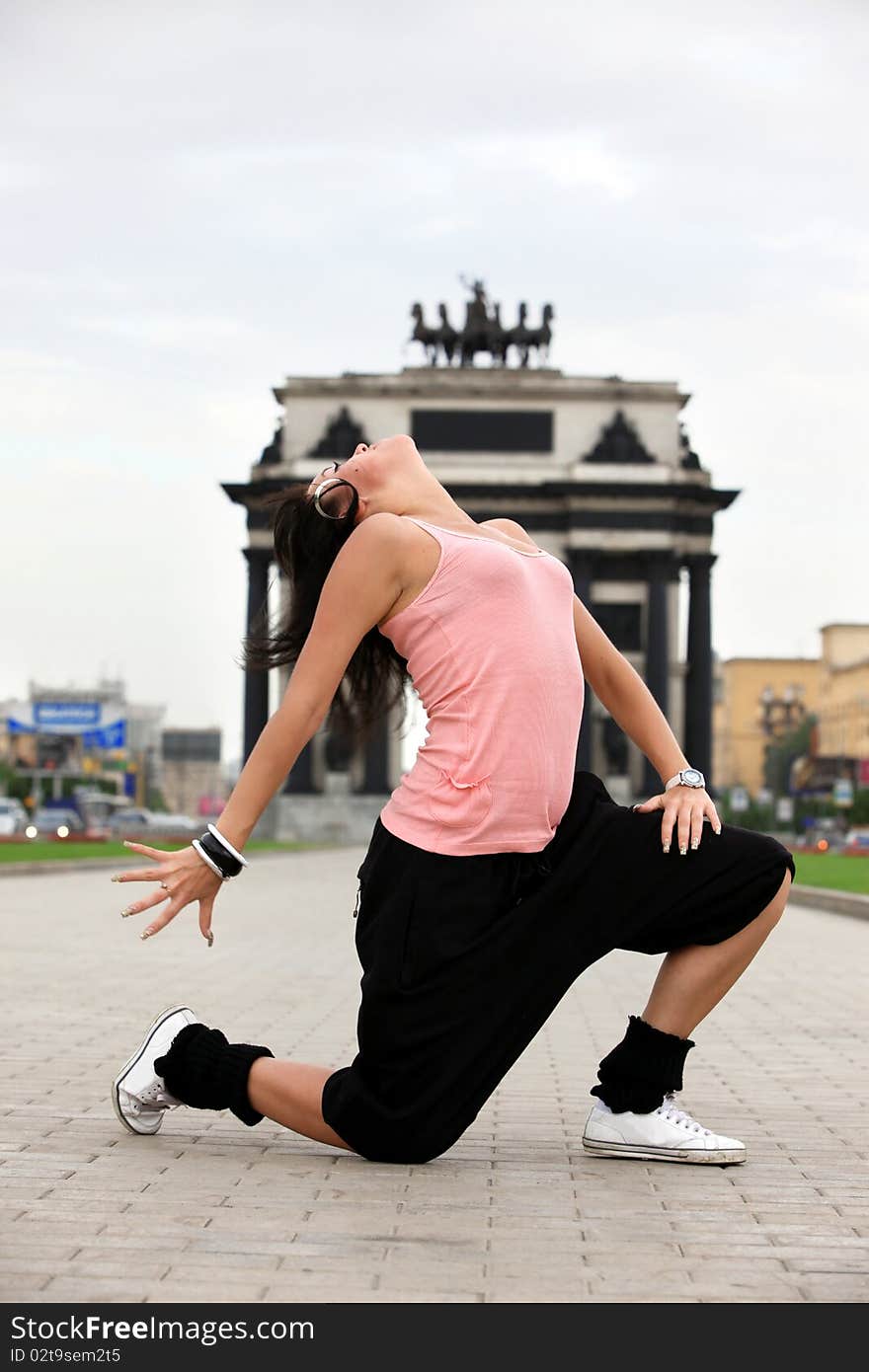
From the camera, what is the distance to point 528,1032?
492cm

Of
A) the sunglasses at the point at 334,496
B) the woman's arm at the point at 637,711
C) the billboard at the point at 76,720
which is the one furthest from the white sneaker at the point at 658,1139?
the billboard at the point at 76,720

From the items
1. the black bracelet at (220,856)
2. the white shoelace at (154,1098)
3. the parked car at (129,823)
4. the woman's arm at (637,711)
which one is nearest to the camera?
the black bracelet at (220,856)

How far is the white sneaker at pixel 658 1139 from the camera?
523 cm

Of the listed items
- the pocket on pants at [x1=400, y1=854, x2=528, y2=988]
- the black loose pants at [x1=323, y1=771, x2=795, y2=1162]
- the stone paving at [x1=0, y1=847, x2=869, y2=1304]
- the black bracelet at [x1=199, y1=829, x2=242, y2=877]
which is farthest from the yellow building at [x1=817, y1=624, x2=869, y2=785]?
the black bracelet at [x1=199, y1=829, x2=242, y2=877]

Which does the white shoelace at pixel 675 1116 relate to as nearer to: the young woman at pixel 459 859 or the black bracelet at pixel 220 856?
the young woman at pixel 459 859

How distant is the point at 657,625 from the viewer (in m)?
70.4

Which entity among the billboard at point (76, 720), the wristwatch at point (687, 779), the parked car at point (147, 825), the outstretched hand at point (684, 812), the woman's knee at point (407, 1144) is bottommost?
the parked car at point (147, 825)

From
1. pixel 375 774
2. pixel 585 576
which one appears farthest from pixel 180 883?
pixel 375 774

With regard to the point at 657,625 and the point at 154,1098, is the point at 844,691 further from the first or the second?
the point at 154,1098

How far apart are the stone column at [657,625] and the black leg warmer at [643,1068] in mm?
64704

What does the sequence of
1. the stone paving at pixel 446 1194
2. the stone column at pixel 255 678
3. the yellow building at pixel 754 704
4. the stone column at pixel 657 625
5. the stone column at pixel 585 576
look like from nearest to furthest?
the stone paving at pixel 446 1194
the stone column at pixel 585 576
the stone column at pixel 657 625
the stone column at pixel 255 678
the yellow building at pixel 754 704

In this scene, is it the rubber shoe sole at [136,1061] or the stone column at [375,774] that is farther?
the stone column at [375,774]
